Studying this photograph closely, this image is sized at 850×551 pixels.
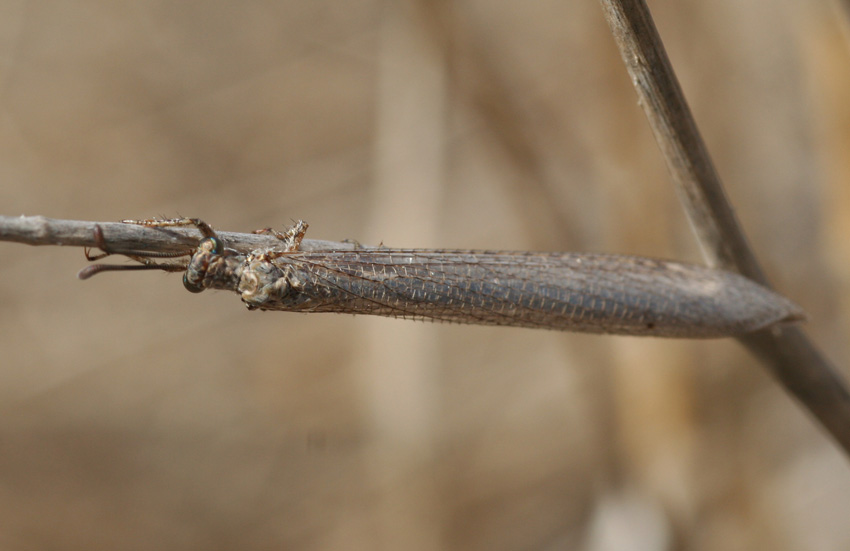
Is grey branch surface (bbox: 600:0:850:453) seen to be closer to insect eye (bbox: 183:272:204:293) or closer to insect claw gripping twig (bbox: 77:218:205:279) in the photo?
insect claw gripping twig (bbox: 77:218:205:279)

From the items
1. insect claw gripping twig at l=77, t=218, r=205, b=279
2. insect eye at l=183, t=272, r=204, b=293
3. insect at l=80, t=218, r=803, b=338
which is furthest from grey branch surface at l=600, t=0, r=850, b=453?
insect eye at l=183, t=272, r=204, b=293

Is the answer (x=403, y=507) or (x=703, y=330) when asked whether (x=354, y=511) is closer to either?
(x=403, y=507)

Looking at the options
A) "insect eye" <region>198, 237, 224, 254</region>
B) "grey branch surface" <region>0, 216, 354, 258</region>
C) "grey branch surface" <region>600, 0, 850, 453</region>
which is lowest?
"grey branch surface" <region>600, 0, 850, 453</region>

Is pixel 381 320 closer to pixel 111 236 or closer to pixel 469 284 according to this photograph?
pixel 469 284

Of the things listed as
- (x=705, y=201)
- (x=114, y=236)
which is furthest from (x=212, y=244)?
(x=705, y=201)

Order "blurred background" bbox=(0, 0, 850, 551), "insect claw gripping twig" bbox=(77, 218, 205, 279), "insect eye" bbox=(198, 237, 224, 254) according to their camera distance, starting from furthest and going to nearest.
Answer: "blurred background" bbox=(0, 0, 850, 551), "insect eye" bbox=(198, 237, 224, 254), "insect claw gripping twig" bbox=(77, 218, 205, 279)

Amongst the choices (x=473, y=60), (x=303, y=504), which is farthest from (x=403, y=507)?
(x=473, y=60)

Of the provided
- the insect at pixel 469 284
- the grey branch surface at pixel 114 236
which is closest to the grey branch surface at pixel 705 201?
the insect at pixel 469 284

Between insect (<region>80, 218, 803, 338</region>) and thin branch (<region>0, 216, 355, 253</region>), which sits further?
insect (<region>80, 218, 803, 338</region>)
